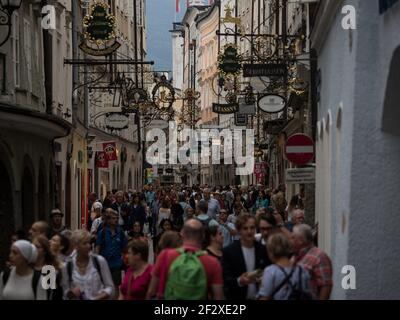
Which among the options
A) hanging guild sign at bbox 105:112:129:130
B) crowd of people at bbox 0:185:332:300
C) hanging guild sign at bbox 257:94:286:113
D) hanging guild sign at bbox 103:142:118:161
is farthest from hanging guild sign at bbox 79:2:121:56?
crowd of people at bbox 0:185:332:300

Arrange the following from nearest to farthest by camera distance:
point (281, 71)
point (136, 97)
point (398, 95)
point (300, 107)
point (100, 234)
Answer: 1. point (398, 95)
2. point (100, 234)
3. point (281, 71)
4. point (300, 107)
5. point (136, 97)

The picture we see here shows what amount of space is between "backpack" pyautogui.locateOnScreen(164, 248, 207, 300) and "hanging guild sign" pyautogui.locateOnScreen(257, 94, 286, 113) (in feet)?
82.8

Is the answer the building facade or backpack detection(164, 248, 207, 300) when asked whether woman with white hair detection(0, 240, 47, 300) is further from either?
the building facade

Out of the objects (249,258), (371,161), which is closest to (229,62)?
(371,161)

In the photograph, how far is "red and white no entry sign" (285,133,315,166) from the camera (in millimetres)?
22281

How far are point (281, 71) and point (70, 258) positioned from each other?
16.9 meters

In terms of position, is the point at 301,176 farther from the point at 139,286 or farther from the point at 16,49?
the point at 139,286

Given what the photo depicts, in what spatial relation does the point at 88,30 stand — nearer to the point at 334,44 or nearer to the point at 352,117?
the point at 334,44

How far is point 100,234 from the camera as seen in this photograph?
17703 millimetres

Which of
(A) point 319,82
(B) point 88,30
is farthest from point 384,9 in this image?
(B) point 88,30

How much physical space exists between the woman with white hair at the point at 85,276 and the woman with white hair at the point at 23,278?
602mm

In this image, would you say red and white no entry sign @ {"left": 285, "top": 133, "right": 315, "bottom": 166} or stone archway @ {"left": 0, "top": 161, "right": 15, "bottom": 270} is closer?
red and white no entry sign @ {"left": 285, "top": 133, "right": 315, "bottom": 166}

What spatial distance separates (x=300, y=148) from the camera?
22406 mm

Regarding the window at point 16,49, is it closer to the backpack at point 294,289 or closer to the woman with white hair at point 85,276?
the woman with white hair at point 85,276
